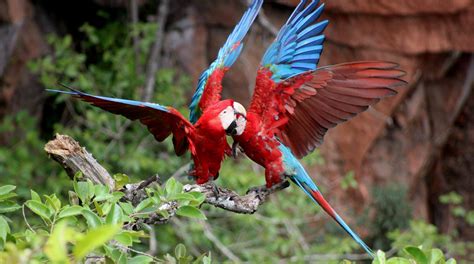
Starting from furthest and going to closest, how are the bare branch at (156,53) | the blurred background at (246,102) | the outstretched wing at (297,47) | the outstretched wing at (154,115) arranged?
the bare branch at (156,53) → the blurred background at (246,102) → the outstretched wing at (297,47) → the outstretched wing at (154,115)

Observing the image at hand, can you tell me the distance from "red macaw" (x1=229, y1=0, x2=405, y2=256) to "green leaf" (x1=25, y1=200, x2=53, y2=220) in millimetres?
679

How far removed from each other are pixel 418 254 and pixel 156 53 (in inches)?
93.7

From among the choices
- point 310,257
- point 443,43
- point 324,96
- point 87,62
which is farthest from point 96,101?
point 443,43

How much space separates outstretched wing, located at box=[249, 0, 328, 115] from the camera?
1.87 metres

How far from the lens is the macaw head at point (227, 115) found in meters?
1.67

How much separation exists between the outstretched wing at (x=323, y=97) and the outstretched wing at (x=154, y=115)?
222mm

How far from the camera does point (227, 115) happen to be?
1.68m

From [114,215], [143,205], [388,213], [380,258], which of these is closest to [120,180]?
[143,205]

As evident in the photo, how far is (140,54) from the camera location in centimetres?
331

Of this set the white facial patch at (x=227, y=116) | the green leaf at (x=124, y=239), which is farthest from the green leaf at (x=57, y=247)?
the white facial patch at (x=227, y=116)

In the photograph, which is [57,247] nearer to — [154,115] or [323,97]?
[154,115]

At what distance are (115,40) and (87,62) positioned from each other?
19cm

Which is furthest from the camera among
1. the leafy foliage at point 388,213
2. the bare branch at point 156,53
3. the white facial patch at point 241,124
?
the leafy foliage at point 388,213

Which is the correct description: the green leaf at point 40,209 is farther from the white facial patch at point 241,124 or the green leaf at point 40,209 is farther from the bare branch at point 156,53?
the bare branch at point 156,53
